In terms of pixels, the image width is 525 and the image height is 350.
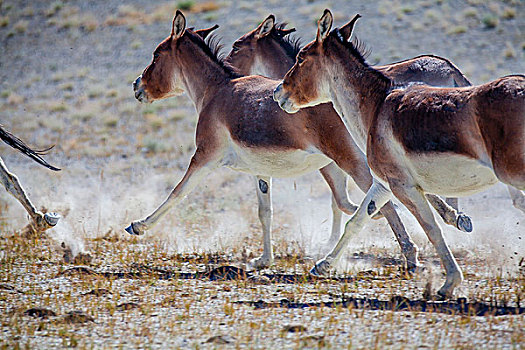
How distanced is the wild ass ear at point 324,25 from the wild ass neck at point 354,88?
13 cm

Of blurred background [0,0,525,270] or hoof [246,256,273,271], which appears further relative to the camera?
blurred background [0,0,525,270]

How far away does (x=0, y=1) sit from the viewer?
43938mm

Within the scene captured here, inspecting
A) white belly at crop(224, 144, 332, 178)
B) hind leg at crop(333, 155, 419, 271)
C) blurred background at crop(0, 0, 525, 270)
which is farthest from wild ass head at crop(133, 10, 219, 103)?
hind leg at crop(333, 155, 419, 271)

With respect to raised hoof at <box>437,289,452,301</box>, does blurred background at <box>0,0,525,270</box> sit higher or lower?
higher

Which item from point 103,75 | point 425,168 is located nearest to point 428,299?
point 425,168

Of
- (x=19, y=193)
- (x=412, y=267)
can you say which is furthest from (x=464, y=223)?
(x=19, y=193)

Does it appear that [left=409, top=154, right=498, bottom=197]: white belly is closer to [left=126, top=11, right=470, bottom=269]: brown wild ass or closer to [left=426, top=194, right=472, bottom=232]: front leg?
[left=426, top=194, right=472, bottom=232]: front leg

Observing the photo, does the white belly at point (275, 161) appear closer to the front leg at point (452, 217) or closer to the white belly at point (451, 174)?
the front leg at point (452, 217)

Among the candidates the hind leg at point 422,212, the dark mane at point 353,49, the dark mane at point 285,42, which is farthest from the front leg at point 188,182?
the dark mane at point 285,42

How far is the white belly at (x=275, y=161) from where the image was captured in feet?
27.0

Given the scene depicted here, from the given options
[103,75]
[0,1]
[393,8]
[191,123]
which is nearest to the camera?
[191,123]

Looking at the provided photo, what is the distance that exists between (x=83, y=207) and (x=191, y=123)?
435 inches

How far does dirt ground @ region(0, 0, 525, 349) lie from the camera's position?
5773 millimetres

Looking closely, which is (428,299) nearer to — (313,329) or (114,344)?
(313,329)
